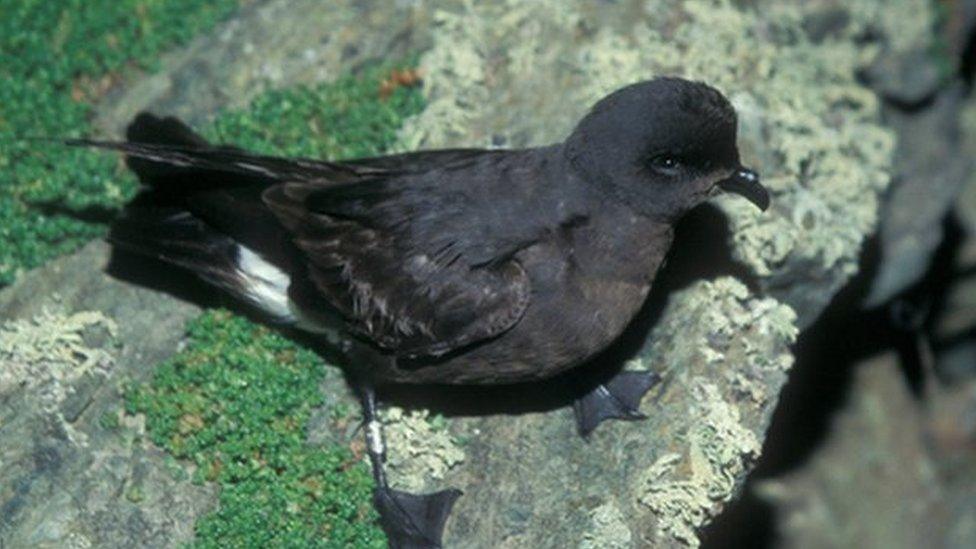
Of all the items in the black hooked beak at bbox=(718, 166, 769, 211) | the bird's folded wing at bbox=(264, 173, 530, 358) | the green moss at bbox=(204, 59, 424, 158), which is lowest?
the green moss at bbox=(204, 59, 424, 158)

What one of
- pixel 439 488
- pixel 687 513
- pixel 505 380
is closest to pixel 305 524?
pixel 439 488

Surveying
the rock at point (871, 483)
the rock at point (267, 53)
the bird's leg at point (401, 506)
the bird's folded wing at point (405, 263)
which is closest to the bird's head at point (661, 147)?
the bird's folded wing at point (405, 263)

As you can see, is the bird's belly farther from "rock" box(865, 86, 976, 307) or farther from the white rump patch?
"rock" box(865, 86, 976, 307)

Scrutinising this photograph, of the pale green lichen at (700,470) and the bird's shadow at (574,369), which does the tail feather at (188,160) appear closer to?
the bird's shadow at (574,369)

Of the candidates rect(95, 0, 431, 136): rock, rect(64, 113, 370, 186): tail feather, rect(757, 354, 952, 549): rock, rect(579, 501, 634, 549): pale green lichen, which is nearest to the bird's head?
rect(64, 113, 370, 186): tail feather

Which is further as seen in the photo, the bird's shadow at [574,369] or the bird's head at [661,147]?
the bird's shadow at [574,369]

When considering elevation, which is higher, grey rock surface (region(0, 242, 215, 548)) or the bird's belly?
the bird's belly
